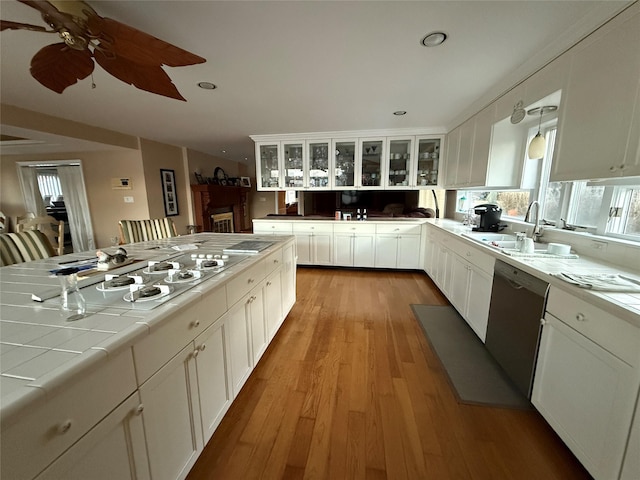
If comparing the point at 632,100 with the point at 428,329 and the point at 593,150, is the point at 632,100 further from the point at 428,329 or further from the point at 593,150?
the point at 428,329

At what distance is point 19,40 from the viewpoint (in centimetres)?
163

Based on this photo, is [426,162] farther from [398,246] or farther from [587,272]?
[587,272]

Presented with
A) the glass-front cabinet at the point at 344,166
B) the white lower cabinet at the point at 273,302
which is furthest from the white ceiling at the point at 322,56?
the white lower cabinet at the point at 273,302

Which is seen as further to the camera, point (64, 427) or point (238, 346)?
point (238, 346)

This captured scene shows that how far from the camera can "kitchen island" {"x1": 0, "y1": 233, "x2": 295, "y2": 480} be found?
550mm

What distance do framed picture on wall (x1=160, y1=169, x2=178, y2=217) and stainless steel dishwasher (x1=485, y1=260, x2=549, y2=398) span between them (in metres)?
5.62

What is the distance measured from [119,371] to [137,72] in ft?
5.66

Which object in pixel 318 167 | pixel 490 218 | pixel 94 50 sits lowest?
pixel 490 218

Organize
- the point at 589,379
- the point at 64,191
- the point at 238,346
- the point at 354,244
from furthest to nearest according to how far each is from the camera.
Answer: the point at 64,191
the point at 354,244
the point at 238,346
the point at 589,379

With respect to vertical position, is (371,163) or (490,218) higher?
(371,163)

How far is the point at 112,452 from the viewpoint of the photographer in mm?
715

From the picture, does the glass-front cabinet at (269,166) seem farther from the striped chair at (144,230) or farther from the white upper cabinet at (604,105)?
the white upper cabinet at (604,105)

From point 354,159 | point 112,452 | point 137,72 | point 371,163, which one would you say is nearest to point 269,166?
point 354,159

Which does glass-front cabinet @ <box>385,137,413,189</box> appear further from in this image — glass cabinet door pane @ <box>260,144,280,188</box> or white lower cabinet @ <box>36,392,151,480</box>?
white lower cabinet @ <box>36,392,151,480</box>
